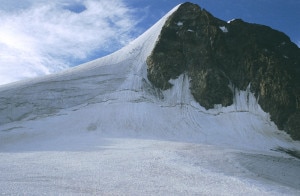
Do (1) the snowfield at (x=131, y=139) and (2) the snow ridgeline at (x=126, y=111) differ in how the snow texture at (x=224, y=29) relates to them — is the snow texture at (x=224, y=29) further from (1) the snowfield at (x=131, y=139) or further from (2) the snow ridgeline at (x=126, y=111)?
(2) the snow ridgeline at (x=126, y=111)

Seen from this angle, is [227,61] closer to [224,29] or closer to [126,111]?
[224,29]

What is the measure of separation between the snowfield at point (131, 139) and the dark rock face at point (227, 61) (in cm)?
145

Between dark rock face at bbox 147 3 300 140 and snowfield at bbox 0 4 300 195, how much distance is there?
1.45 meters

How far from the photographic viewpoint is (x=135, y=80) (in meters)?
53.9

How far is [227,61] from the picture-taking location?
2125 inches

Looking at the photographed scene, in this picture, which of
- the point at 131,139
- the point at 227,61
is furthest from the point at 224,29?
the point at 131,139

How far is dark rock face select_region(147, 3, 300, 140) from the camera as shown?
48719 millimetres

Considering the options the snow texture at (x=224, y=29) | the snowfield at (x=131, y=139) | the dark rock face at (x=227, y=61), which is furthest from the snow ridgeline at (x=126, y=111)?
the snow texture at (x=224, y=29)

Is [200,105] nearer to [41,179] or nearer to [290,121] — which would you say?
[290,121]

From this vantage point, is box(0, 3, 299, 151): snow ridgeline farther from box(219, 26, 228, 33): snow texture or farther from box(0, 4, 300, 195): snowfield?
box(219, 26, 228, 33): snow texture

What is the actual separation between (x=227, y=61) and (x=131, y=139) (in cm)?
2175

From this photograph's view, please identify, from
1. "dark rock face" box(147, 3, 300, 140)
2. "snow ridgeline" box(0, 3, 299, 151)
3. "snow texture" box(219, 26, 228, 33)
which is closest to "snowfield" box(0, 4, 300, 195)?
"snow ridgeline" box(0, 3, 299, 151)

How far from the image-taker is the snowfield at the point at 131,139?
2053cm

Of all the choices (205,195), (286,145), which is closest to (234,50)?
(286,145)
